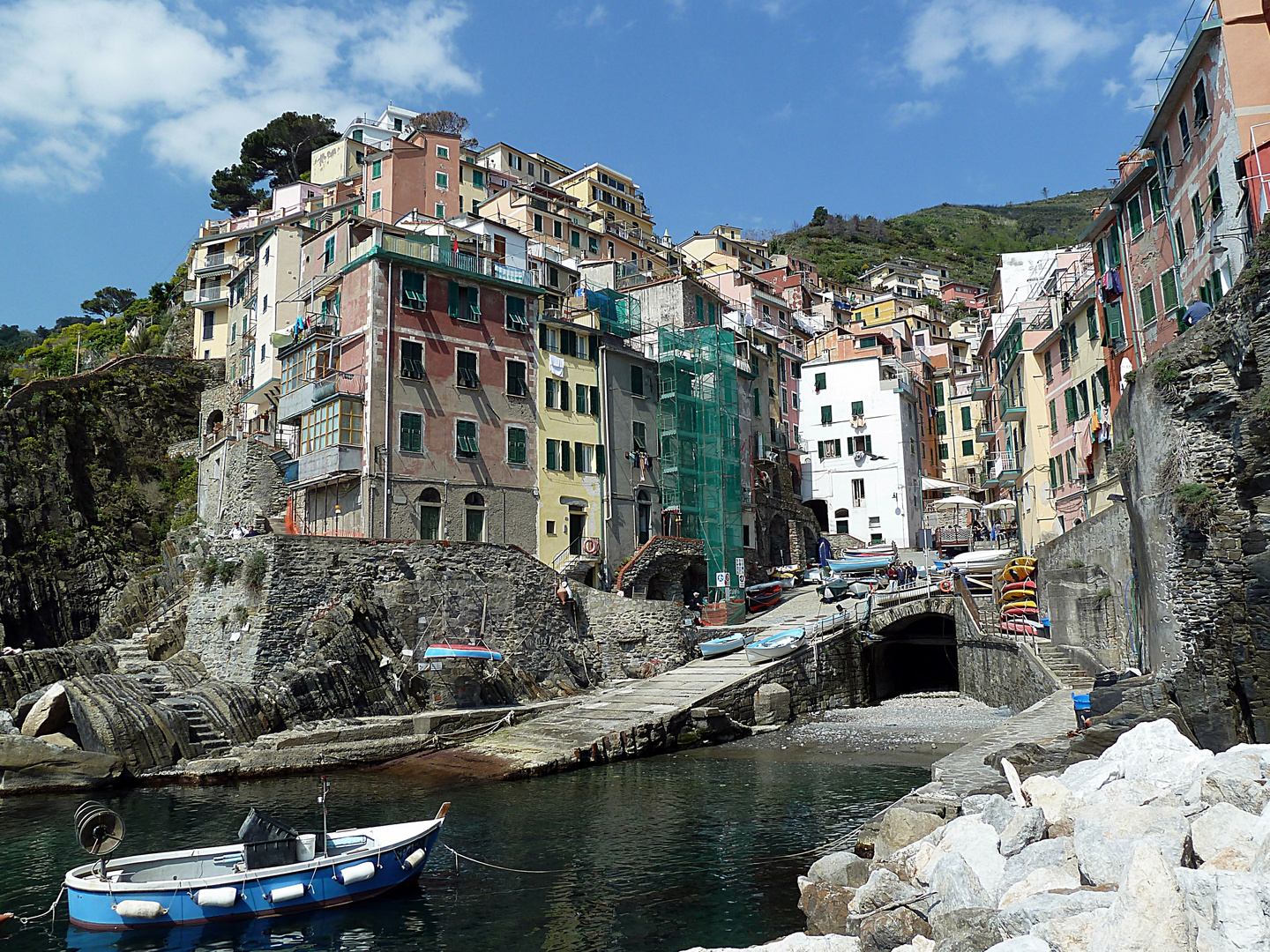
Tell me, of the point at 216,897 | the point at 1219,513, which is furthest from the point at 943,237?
the point at 216,897

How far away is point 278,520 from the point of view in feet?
125

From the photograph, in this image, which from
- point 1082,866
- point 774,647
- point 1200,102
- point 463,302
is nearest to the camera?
point 1082,866

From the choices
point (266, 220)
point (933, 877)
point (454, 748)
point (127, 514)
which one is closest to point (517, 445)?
point (454, 748)

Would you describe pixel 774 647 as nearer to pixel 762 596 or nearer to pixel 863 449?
pixel 762 596

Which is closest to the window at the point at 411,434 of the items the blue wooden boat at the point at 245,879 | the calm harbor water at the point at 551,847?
the calm harbor water at the point at 551,847

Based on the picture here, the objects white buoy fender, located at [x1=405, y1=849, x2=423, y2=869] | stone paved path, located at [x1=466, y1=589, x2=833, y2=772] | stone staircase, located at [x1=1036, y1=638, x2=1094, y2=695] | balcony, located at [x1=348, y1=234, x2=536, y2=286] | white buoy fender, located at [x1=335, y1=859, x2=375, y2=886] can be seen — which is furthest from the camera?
balcony, located at [x1=348, y1=234, x2=536, y2=286]

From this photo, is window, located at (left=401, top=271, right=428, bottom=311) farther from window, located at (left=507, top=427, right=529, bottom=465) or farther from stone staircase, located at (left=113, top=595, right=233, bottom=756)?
stone staircase, located at (left=113, top=595, right=233, bottom=756)

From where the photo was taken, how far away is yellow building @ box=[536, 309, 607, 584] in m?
40.2

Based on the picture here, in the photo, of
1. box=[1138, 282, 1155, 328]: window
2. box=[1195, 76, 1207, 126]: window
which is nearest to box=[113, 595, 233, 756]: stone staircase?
box=[1138, 282, 1155, 328]: window

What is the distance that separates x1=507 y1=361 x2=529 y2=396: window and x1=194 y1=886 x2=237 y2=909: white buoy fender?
27533 mm

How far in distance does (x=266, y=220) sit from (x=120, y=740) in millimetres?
50746

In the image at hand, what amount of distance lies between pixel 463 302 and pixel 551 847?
26.8 m

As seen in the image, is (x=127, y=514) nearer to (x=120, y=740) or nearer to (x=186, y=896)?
(x=120, y=740)

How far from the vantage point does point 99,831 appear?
14484 mm
